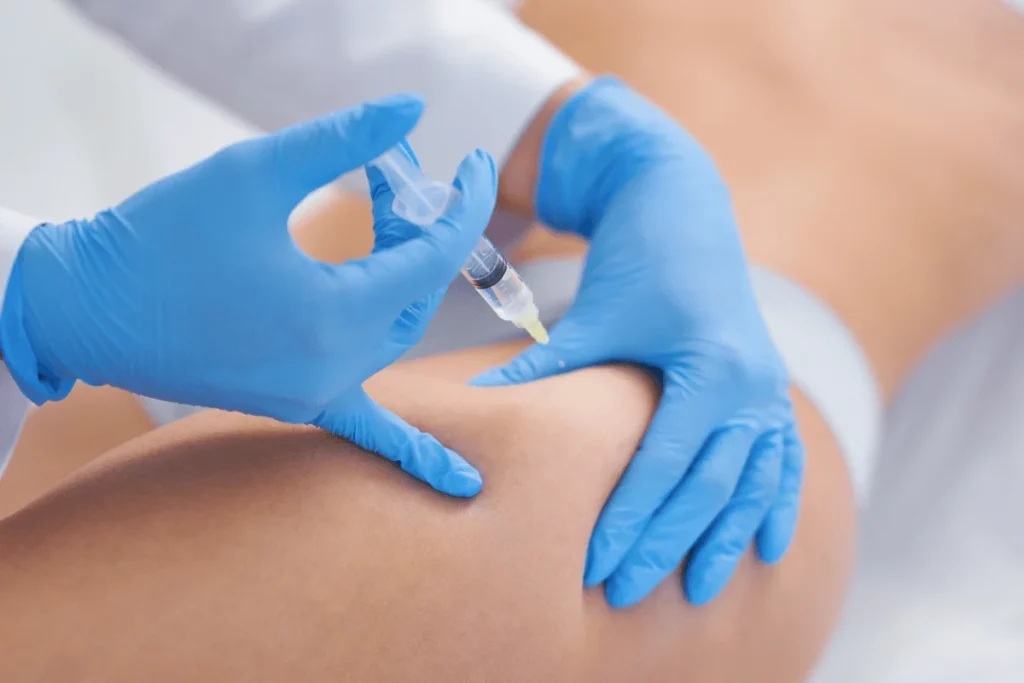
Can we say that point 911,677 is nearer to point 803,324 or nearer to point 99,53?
point 803,324

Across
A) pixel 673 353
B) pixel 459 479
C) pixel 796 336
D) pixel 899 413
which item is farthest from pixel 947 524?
pixel 459 479

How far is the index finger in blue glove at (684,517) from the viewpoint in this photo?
0.66 metres

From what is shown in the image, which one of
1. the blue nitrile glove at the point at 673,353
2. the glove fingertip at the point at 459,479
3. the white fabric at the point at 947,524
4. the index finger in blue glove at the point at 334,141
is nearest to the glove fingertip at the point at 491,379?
the blue nitrile glove at the point at 673,353

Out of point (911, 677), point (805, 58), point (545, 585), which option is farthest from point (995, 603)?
point (545, 585)

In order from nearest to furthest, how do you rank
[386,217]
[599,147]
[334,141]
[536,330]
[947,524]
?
[334,141], [386,217], [536,330], [599,147], [947,524]

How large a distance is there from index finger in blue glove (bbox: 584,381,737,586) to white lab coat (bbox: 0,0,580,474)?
38 centimetres

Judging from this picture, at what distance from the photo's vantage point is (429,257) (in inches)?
22.1

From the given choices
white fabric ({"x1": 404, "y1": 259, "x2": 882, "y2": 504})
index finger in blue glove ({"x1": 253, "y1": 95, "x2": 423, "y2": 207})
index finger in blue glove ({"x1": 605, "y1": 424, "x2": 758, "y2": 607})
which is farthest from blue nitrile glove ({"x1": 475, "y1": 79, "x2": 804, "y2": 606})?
index finger in blue glove ({"x1": 253, "y1": 95, "x2": 423, "y2": 207})

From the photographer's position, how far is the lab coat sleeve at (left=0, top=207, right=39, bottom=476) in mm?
532

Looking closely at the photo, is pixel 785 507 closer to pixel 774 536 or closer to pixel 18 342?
pixel 774 536

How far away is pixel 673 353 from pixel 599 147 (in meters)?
0.25

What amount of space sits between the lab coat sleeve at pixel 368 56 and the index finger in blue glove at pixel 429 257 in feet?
1.19

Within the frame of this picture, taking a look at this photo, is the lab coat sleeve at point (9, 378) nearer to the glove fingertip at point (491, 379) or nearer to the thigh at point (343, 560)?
the thigh at point (343, 560)

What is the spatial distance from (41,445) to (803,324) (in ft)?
2.63
